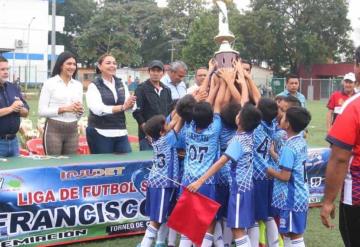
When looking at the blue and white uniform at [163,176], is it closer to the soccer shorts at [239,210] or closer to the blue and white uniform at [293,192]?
the soccer shorts at [239,210]

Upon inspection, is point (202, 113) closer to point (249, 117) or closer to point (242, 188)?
point (249, 117)

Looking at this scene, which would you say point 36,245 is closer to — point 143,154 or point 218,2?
→ point 143,154

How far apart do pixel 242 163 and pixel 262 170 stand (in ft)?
1.04

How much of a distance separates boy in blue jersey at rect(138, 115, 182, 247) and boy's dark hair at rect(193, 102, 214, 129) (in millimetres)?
404

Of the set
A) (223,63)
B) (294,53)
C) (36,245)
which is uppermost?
(294,53)

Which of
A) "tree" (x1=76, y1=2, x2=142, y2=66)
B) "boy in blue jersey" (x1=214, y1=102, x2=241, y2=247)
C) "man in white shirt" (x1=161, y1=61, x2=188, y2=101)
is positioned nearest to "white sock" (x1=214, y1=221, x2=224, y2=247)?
"boy in blue jersey" (x1=214, y1=102, x2=241, y2=247)

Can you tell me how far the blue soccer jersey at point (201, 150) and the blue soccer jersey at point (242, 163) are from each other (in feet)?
0.55

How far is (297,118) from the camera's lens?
4094mm

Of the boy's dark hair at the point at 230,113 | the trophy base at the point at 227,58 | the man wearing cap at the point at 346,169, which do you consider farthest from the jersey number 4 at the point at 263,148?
the man wearing cap at the point at 346,169

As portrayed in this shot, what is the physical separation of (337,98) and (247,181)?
4357mm

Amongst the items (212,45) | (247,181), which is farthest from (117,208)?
(212,45)

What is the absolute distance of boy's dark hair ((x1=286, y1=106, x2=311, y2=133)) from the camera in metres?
Answer: 4.09

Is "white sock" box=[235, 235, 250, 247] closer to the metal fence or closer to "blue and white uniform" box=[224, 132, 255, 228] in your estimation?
"blue and white uniform" box=[224, 132, 255, 228]

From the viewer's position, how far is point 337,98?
26.1ft
